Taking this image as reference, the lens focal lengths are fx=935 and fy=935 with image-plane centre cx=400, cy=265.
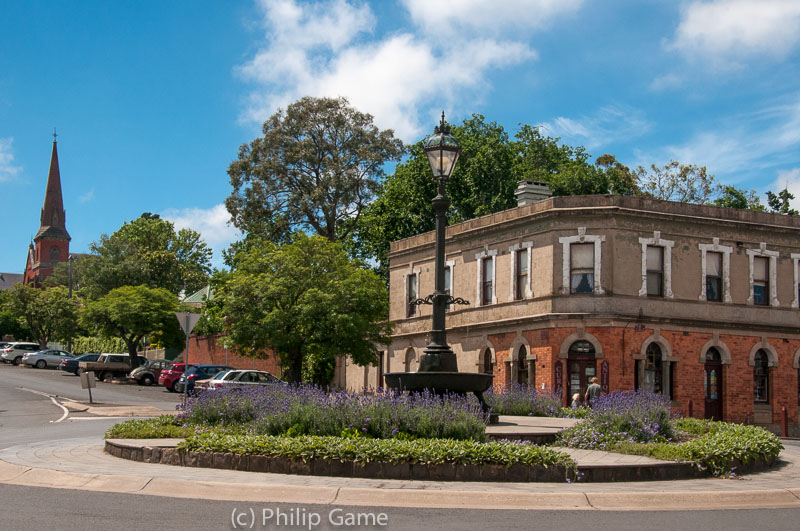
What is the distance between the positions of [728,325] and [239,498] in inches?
1185

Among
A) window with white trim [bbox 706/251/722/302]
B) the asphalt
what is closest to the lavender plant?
the asphalt

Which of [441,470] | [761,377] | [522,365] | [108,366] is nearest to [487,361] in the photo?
[522,365]

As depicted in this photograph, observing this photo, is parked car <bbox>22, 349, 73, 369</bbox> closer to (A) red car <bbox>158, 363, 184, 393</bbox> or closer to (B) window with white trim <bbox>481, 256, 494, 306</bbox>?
(A) red car <bbox>158, 363, 184, 393</bbox>

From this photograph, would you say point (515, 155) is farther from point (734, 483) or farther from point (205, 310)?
point (734, 483)

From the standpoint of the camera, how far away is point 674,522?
9.56m

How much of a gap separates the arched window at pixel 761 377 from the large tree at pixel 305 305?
15.4 metres

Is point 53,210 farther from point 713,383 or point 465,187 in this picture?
point 713,383

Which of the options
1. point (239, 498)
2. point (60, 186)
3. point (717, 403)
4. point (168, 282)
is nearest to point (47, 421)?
point (239, 498)

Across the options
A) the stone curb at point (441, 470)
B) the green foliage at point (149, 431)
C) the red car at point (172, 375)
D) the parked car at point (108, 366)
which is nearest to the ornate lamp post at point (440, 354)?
the green foliage at point (149, 431)

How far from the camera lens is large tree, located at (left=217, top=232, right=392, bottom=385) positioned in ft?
130

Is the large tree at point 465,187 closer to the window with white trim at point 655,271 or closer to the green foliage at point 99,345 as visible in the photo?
the window with white trim at point 655,271

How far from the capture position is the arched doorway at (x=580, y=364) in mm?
34938

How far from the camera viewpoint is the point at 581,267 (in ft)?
116

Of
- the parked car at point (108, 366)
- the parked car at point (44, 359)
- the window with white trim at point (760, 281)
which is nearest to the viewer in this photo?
the window with white trim at point (760, 281)
